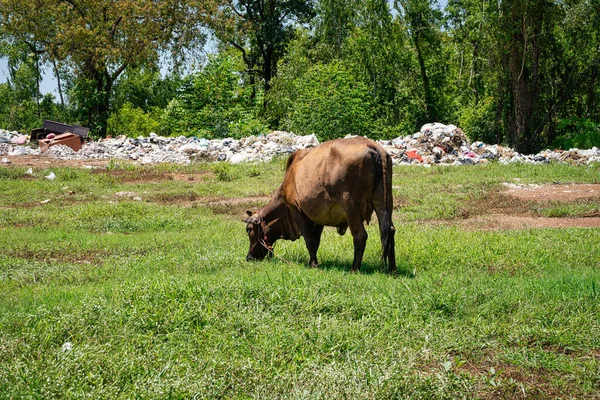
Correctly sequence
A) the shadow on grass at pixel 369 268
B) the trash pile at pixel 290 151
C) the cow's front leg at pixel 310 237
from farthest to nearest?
the trash pile at pixel 290 151
the cow's front leg at pixel 310 237
the shadow on grass at pixel 369 268

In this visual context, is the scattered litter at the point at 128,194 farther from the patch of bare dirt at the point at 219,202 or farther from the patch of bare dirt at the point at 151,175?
the patch of bare dirt at the point at 151,175

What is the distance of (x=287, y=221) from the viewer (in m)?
10.9

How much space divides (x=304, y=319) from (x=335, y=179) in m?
2.88

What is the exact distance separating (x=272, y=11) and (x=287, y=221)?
37.1 metres

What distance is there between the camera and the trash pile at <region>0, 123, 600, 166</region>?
2605cm

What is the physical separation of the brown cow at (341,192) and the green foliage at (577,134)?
2318 cm

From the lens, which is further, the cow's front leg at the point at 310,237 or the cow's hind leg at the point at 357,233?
the cow's front leg at the point at 310,237

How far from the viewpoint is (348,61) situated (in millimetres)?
39219

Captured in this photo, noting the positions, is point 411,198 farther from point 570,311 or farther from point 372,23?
point 372,23

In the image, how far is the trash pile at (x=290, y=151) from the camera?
26.0 metres

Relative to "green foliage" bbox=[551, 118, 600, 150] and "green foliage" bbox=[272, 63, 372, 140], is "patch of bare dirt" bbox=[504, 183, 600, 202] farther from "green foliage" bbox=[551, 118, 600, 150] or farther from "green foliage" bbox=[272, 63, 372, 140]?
"green foliage" bbox=[272, 63, 372, 140]

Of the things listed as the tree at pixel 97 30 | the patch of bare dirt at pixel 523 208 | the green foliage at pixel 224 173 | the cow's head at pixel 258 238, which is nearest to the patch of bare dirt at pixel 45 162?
the green foliage at pixel 224 173

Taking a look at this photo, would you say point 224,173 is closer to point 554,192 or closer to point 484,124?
point 554,192

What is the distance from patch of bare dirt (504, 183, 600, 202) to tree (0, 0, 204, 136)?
87.4ft
